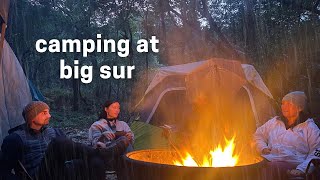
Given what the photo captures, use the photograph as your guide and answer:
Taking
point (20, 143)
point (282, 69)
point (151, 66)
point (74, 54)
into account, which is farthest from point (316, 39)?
point (151, 66)

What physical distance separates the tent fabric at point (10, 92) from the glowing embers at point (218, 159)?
2.95 metres

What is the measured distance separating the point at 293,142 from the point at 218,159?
102 centimetres

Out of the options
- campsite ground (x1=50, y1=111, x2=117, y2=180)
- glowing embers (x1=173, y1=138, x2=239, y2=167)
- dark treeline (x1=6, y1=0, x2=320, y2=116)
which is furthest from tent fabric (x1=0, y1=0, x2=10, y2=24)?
campsite ground (x1=50, y1=111, x2=117, y2=180)

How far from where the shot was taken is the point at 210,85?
7.30 meters

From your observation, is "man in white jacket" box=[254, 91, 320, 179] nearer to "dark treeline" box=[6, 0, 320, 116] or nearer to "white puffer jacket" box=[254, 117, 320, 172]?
"white puffer jacket" box=[254, 117, 320, 172]

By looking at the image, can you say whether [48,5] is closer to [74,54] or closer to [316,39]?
[74,54]

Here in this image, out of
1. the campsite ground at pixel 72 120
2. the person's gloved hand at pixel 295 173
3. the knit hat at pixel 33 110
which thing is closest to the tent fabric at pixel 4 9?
the knit hat at pixel 33 110

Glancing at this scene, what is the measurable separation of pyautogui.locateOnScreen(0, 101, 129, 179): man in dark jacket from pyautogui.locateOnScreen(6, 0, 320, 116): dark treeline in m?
3.48

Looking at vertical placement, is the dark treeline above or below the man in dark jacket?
above

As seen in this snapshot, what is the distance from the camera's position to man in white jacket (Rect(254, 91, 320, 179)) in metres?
3.74

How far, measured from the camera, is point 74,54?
2222 centimetres

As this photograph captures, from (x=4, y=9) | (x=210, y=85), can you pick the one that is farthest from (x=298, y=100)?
(x=4, y=9)

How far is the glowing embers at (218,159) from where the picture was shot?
3.28 meters

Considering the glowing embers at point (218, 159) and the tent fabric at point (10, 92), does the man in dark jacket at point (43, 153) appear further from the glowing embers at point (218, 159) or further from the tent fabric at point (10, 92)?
the tent fabric at point (10, 92)
